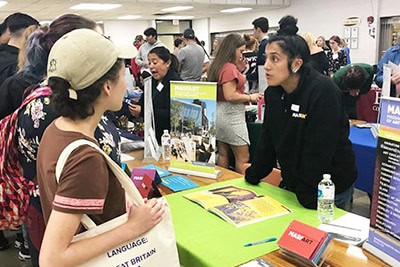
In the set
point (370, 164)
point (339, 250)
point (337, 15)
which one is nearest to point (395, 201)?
point (339, 250)

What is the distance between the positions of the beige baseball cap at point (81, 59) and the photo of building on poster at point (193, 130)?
1.23 m

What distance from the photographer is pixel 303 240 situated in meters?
1.29

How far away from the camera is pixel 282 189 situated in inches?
77.3

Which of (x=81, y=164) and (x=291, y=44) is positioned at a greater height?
(x=291, y=44)

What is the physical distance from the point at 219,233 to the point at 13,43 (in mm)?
1920

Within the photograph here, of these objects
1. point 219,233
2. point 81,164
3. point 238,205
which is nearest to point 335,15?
point 238,205

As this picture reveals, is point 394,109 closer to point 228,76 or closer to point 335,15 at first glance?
point 228,76

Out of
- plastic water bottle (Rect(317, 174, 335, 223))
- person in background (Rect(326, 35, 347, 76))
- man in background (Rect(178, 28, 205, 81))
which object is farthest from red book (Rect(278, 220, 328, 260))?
person in background (Rect(326, 35, 347, 76))

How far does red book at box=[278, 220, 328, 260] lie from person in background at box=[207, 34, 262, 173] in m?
1.86

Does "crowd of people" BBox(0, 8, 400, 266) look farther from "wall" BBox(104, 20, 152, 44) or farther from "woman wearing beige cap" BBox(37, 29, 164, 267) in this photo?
"wall" BBox(104, 20, 152, 44)

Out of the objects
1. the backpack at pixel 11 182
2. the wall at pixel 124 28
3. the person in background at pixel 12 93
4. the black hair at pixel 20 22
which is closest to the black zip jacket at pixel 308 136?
the backpack at pixel 11 182

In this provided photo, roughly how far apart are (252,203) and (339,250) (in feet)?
1.46

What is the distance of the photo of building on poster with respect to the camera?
2.21m

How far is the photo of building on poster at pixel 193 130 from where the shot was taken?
7.25ft
